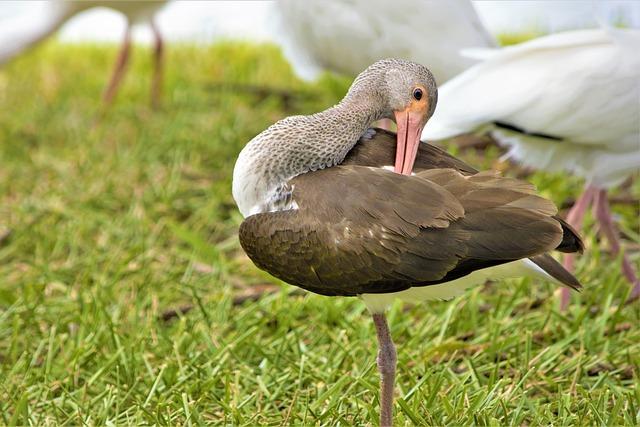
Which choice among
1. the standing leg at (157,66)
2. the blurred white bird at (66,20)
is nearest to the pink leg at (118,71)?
the blurred white bird at (66,20)

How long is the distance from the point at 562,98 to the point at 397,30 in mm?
946

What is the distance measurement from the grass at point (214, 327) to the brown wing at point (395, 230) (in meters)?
0.50

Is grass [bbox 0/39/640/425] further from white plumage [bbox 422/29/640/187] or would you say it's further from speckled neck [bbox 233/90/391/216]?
speckled neck [bbox 233/90/391/216]

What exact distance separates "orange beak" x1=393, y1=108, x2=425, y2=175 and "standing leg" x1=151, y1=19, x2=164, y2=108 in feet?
12.4

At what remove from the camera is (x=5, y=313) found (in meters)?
3.40

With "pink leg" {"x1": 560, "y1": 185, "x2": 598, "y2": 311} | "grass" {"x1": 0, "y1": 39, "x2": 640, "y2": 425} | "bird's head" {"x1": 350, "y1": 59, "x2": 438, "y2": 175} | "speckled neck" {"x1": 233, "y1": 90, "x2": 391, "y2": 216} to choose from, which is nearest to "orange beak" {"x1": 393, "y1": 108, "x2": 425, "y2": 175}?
"bird's head" {"x1": 350, "y1": 59, "x2": 438, "y2": 175}

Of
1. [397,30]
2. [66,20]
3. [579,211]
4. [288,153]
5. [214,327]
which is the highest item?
[288,153]

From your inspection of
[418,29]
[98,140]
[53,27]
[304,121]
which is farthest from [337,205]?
[53,27]

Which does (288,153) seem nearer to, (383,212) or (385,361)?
(383,212)

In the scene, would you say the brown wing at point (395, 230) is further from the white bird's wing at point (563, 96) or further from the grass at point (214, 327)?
the white bird's wing at point (563, 96)

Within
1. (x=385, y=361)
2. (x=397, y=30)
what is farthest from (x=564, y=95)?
(x=385, y=361)

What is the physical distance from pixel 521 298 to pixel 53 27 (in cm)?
391

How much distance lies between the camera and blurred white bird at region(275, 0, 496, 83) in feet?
13.5

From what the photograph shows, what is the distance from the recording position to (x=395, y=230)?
2.28 metres
